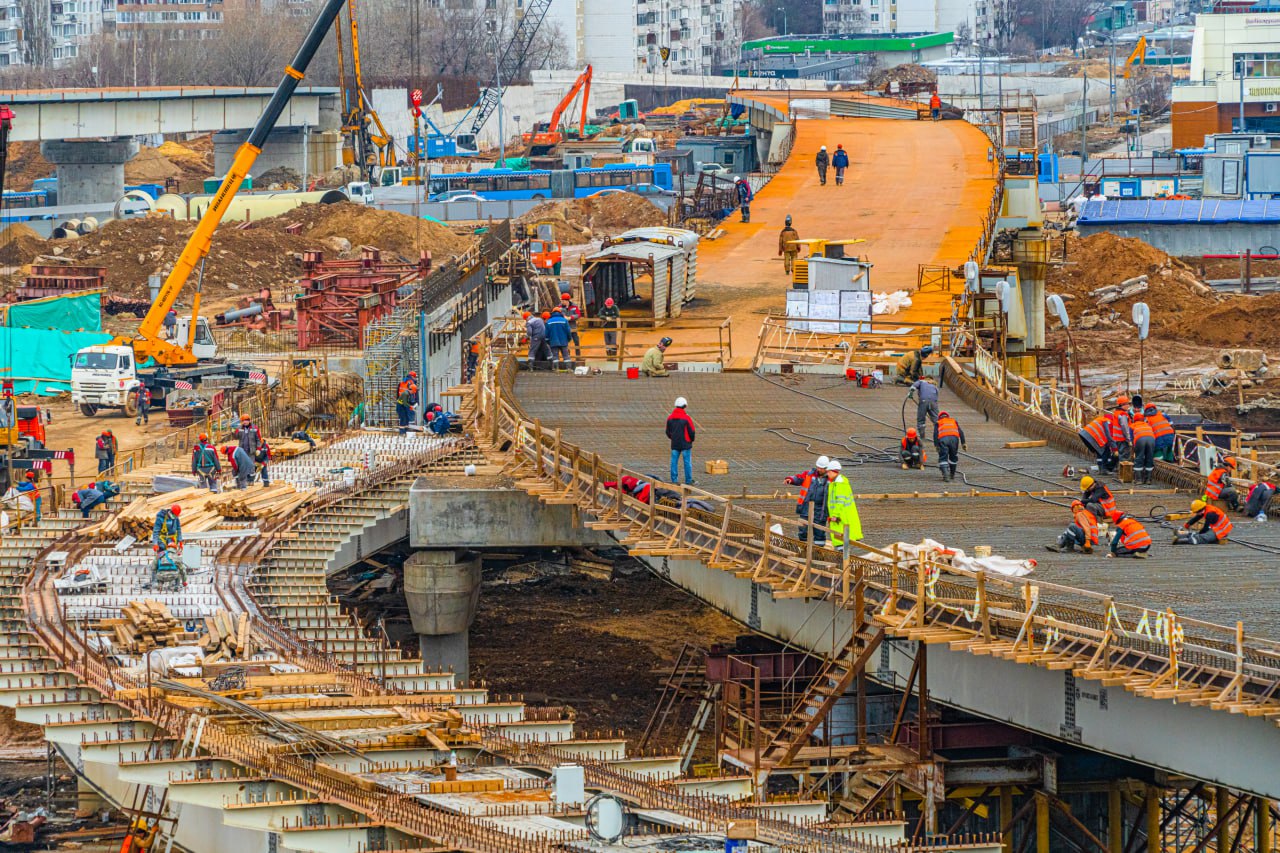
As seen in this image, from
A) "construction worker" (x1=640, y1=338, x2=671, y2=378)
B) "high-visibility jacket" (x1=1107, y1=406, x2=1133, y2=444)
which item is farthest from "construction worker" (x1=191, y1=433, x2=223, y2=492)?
"high-visibility jacket" (x1=1107, y1=406, x2=1133, y2=444)

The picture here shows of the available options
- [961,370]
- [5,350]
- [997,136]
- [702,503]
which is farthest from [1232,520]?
[997,136]

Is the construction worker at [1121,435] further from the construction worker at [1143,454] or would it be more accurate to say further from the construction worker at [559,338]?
the construction worker at [559,338]

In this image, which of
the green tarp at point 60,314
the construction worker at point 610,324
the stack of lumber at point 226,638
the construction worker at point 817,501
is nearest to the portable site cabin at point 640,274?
the construction worker at point 610,324

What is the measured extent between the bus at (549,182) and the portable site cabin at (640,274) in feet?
186

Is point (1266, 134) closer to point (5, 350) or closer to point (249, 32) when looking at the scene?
point (5, 350)

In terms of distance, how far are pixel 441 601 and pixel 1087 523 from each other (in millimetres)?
14448

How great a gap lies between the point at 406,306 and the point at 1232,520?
125ft

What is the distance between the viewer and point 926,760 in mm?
27922

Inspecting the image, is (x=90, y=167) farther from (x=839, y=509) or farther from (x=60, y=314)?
(x=839, y=509)

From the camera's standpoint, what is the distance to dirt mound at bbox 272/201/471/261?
98.9 meters

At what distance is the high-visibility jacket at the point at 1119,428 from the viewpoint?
3747 cm

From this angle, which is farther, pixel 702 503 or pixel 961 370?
pixel 961 370

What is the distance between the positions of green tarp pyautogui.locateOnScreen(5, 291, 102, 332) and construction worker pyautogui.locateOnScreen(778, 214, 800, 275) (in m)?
25.2

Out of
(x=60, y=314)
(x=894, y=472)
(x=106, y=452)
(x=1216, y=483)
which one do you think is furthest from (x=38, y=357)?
(x=1216, y=483)
